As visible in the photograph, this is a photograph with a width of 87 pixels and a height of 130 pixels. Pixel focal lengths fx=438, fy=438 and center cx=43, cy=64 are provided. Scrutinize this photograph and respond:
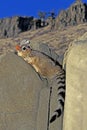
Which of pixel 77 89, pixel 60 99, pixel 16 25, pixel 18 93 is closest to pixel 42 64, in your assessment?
pixel 18 93

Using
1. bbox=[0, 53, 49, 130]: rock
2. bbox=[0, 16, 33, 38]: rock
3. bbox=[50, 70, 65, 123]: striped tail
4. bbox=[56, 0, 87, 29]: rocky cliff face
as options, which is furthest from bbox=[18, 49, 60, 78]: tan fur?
bbox=[0, 16, 33, 38]: rock

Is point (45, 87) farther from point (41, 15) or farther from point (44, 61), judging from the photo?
point (41, 15)

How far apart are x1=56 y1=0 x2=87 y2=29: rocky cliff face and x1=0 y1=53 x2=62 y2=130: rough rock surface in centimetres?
7123

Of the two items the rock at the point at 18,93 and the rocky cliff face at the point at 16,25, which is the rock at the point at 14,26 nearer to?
the rocky cliff face at the point at 16,25

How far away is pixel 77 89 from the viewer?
337 centimetres

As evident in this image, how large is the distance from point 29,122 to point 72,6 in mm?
80176

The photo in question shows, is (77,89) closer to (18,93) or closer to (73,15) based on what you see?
(18,93)

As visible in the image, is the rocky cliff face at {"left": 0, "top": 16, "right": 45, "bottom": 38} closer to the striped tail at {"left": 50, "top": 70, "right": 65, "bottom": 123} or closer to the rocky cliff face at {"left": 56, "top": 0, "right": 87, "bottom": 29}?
the rocky cliff face at {"left": 56, "top": 0, "right": 87, "bottom": 29}

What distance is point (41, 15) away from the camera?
9125cm

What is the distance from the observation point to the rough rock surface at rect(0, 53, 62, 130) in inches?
166

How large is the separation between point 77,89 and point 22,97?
3.77ft

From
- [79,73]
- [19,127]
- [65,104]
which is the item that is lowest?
[19,127]

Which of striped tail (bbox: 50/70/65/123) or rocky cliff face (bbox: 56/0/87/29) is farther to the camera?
rocky cliff face (bbox: 56/0/87/29)

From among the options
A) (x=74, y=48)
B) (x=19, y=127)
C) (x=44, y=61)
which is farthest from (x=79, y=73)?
(x=44, y=61)
